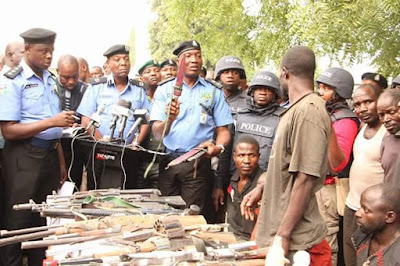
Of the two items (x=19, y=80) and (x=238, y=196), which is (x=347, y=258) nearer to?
(x=238, y=196)

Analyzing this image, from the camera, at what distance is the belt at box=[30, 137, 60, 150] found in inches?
216

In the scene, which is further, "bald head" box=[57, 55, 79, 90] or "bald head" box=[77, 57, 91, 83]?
"bald head" box=[77, 57, 91, 83]

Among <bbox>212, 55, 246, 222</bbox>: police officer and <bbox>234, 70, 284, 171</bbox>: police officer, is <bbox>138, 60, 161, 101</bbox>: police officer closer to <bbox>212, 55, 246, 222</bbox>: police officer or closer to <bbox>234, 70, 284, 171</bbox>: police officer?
<bbox>212, 55, 246, 222</bbox>: police officer

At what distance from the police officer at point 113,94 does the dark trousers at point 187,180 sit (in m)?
0.68

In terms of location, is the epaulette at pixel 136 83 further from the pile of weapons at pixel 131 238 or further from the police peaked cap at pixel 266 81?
the pile of weapons at pixel 131 238

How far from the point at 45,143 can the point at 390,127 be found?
11.0 ft

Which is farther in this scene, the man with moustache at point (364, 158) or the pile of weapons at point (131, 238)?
the man with moustache at point (364, 158)

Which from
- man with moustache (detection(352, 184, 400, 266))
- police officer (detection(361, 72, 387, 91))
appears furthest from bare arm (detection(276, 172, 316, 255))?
police officer (detection(361, 72, 387, 91))

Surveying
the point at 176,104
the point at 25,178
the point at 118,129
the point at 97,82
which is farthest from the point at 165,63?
the point at 25,178

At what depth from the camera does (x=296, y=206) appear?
3.42m

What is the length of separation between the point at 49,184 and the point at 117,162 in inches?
32.4

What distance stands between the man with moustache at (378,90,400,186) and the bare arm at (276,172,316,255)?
1.46m

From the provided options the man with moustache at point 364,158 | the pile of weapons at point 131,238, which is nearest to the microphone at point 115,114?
the pile of weapons at point 131,238

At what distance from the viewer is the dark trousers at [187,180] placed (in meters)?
5.82
